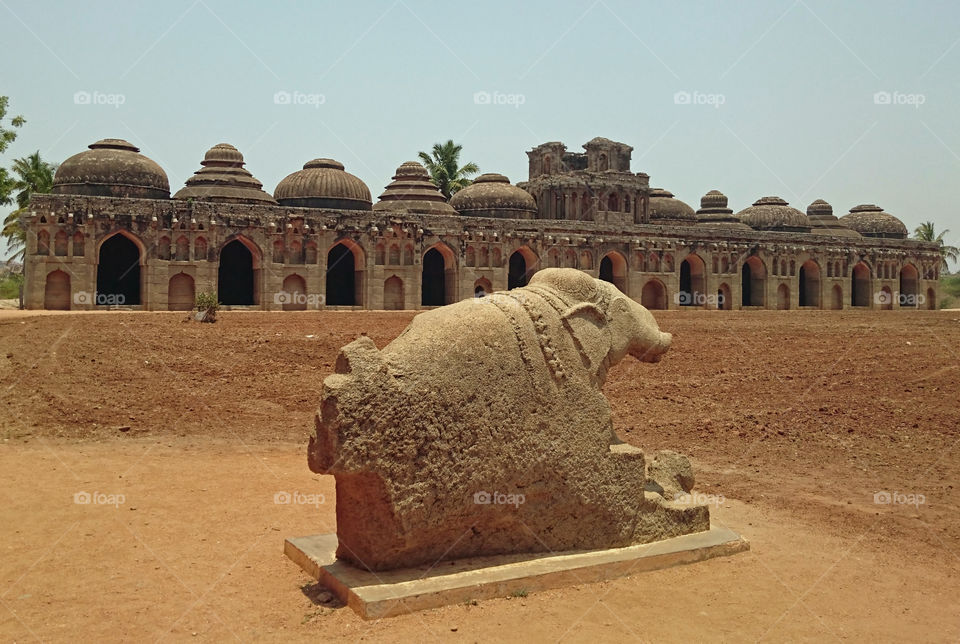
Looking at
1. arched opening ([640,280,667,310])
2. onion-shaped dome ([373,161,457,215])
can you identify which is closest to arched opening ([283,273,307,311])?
onion-shaped dome ([373,161,457,215])

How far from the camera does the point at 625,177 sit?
4291 centimetres

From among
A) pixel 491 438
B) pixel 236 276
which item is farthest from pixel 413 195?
pixel 491 438

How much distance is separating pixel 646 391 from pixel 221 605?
34.7ft

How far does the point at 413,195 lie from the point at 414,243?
152 inches

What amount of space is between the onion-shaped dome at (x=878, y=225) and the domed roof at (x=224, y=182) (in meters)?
38.9

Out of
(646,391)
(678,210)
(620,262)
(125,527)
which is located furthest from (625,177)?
(125,527)

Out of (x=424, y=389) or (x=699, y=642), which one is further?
(x=424, y=389)

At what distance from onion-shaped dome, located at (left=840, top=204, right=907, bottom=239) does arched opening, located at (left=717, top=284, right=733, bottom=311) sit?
16114mm

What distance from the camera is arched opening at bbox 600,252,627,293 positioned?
4016 centimetres

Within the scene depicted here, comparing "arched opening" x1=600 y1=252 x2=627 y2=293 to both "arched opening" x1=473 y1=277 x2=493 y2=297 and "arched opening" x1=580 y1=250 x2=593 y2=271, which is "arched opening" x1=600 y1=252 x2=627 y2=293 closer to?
"arched opening" x1=580 y1=250 x2=593 y2=271

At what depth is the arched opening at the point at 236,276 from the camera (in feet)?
110

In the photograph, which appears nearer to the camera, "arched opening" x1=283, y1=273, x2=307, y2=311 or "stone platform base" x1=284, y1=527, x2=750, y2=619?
"stone platform base" x1=284, y1=527, x2=750, y2=619

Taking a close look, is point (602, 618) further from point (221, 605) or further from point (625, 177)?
point (625, 177)

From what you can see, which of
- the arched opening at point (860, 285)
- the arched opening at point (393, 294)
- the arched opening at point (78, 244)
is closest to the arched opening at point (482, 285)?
the arched opening at point (393, 294)
